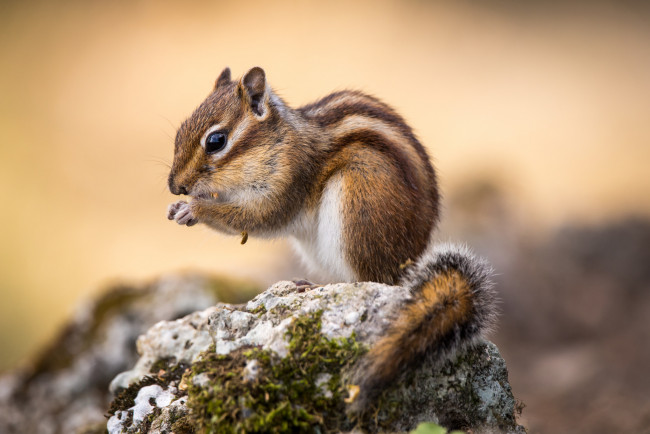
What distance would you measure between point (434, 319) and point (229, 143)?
5.61 feet

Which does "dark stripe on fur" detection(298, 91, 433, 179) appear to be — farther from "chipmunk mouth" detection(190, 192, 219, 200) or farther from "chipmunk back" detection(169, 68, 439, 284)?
"chipmunk mouth" detection(190, 192, 219, 200)

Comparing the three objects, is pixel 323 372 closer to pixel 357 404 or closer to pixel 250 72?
pixel 357 404

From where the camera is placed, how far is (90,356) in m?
4.77

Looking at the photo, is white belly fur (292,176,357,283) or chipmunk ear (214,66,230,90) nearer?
white belly fur (292,176,357,283)

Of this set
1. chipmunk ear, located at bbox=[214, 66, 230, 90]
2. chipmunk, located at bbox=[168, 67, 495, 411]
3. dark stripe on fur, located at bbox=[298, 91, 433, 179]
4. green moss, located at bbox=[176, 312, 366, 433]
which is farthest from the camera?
chipmunk ear, located at bbox=[214, 66, 230, 90]

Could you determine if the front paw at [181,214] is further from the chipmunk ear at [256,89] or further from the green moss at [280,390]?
the green moss at [280,390]

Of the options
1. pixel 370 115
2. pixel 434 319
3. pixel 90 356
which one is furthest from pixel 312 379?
pixel 90 356

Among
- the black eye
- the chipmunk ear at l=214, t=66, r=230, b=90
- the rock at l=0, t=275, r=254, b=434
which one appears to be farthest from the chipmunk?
the rock at l=0, t=275, r=254, b=434

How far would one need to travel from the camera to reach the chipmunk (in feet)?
11.2

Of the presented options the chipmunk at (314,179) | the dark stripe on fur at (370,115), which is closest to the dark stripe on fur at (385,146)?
the chipmunk at (314,179)

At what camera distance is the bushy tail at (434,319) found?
7.66 ft

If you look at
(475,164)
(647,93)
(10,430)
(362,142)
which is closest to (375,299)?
(362,142)

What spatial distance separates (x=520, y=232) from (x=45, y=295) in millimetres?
6723

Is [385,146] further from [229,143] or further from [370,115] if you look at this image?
[229,143]
